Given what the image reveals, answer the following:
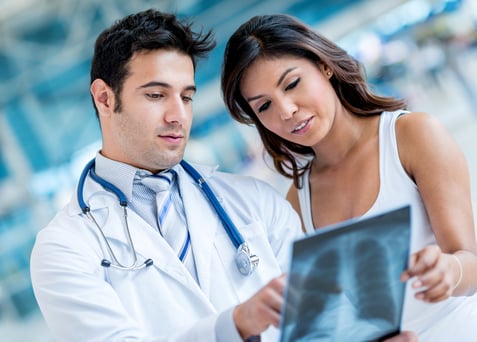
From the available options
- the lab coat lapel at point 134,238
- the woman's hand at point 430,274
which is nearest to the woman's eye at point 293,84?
the lab coat lapel at point 134,238

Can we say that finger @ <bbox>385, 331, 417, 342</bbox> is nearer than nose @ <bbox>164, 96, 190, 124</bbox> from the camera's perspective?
Yes

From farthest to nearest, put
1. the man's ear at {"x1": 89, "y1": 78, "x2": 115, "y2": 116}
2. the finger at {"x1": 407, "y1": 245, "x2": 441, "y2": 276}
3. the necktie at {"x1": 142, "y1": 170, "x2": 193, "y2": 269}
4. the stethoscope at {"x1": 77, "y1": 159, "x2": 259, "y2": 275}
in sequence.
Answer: the man's ear at {"x1": 89, "y1": 78, "x2": 115, "y2": 116} → the necktie at {"x1": 142, "y1": 170, "x2": 193, "y2": 269} → the stethoscope at {"x1": 77, "y1": 159, "x2": 259, "y2": 275} → the finger at {"x1": 407, "y1": 245, "x2": 441, "y2": 276}

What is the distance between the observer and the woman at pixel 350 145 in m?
1.69

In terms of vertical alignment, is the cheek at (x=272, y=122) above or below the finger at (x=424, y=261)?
above

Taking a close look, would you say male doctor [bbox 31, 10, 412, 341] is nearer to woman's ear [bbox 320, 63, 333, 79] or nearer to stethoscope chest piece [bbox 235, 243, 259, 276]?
stethoscope chest piece [bbox 235, 243, 259, 276]

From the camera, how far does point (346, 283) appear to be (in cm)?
99

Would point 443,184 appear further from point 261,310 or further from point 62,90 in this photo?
point 62,90

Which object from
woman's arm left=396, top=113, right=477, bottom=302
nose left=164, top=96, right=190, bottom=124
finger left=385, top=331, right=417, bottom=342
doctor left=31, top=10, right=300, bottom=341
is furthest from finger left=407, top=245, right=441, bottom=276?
nose left=164, top=96, right=190, bottom=124

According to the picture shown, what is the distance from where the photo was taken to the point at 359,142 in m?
2.03

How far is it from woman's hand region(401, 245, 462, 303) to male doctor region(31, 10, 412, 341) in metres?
0.43

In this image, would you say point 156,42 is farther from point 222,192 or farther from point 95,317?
point 95,317

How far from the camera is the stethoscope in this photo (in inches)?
56.9

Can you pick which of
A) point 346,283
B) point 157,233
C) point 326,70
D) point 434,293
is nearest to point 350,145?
point 326,70

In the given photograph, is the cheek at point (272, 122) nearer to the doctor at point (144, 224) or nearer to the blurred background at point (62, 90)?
the doctor at point (144, 224)
